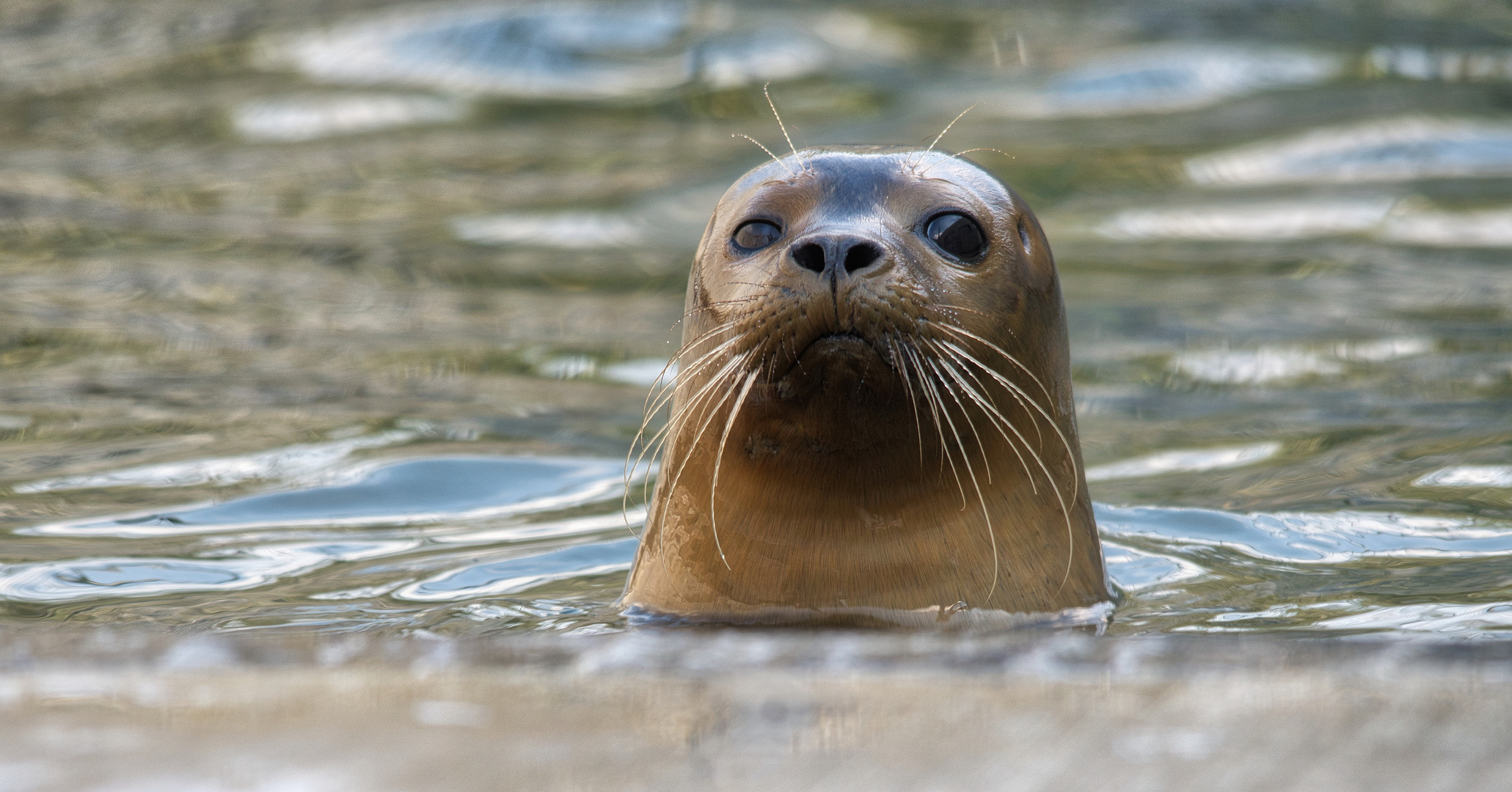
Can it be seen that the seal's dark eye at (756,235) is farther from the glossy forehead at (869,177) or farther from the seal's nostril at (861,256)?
the seal's nostril at (861,256)

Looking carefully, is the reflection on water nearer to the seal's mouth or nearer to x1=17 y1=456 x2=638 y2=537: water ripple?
x1=17 y1=456 x2=638 y2=537: water ripple

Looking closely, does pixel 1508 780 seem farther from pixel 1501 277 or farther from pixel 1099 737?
pixel 1501 277

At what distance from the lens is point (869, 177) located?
374 centimetres

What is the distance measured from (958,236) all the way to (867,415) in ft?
1.66

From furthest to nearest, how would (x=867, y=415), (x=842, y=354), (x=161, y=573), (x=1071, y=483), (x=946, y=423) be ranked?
(x=161, y=573), (x=1071, y=483), (x=946, y=423), (x=867, y=415), (x=842, y=354)

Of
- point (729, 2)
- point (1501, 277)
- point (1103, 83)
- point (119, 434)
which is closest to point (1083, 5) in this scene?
point (1103, 83)

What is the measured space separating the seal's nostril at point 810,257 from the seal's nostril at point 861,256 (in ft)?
0.15

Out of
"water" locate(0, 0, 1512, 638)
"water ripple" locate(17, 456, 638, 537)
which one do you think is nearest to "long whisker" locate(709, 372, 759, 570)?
"water" locate(0, 0, 1512, 638)

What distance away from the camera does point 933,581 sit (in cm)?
350

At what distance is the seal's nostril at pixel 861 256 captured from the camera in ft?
10.9

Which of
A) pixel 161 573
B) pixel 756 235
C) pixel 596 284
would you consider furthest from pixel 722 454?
pixel 596 284

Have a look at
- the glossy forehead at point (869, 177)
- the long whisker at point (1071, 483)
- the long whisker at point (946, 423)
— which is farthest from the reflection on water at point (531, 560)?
the glossy forehead at point (869, 177)

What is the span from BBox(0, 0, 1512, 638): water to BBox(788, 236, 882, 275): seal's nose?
3.00 ft

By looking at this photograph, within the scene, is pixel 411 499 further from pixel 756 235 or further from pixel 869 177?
pixel 869 177
